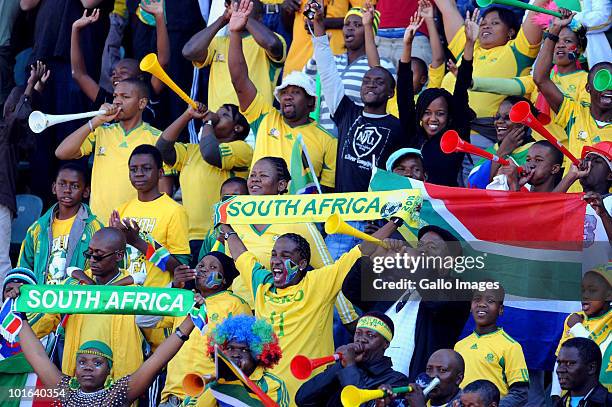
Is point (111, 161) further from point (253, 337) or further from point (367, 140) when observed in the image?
point (253, 337)

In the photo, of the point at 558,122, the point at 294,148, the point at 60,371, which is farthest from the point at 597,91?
the point at 60,371

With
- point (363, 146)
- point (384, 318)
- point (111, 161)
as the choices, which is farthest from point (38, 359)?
point (363, 146)

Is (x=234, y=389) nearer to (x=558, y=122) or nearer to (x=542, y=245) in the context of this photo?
(x=542, y=245)

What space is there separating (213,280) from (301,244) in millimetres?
706

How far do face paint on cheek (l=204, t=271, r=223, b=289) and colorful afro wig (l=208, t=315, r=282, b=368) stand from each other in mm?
1073

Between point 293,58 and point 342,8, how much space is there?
0.60 m

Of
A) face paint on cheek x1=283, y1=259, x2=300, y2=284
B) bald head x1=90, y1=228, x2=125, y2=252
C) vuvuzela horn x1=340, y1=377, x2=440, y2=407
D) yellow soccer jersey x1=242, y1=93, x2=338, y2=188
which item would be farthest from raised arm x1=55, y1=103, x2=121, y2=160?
vuvuzela horn x1=340, y1=377, x2=440, y2=407

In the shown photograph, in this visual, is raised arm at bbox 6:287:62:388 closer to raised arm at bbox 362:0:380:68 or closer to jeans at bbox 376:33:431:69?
raised arm at bbox 362:0:380:68

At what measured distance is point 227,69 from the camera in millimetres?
12102

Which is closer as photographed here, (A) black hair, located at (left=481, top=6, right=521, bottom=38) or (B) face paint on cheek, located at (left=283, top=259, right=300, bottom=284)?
(B) face paint on cheek, located at (left=283, top=259, right=300, bottom=284)

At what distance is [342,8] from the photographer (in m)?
12.5

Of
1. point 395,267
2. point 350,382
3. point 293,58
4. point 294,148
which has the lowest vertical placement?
point 350,382

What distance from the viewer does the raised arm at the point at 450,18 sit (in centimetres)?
1172

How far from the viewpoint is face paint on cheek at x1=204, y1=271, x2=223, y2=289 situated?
9734 millimetres
